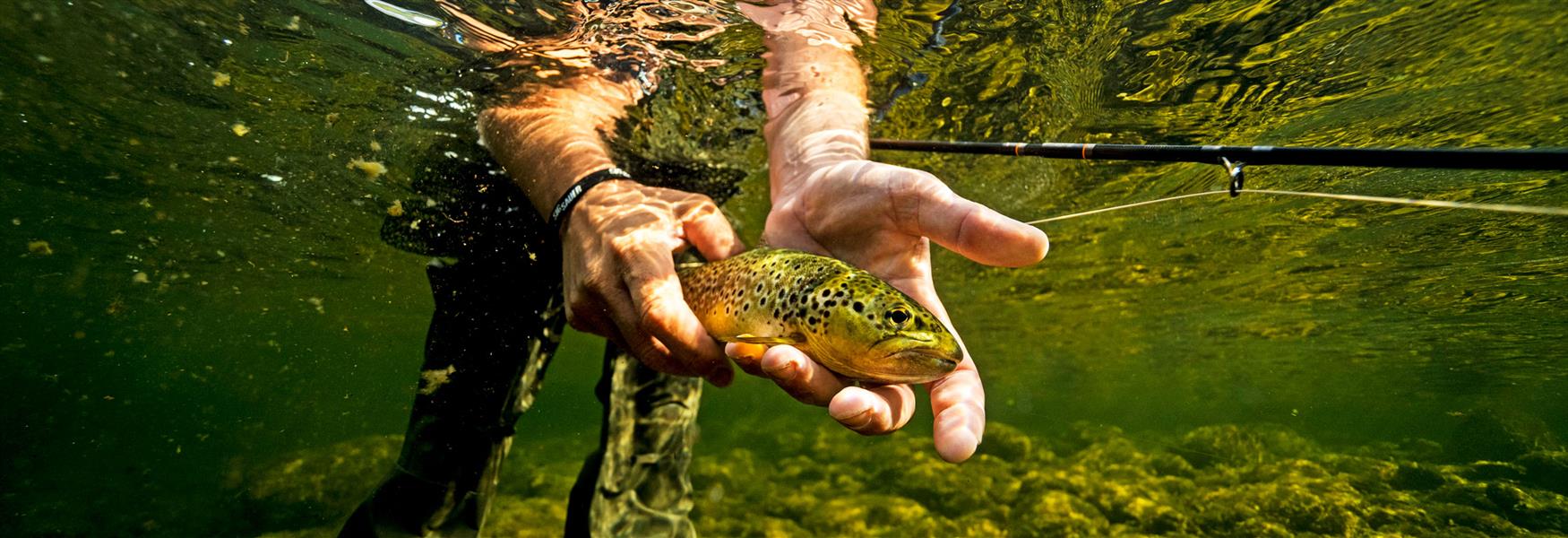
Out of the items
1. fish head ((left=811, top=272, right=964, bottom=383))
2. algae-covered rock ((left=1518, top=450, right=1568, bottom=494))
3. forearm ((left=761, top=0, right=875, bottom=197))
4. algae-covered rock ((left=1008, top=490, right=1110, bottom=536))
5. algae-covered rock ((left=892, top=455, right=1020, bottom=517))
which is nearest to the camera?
fish head ((left=811, top=272, right=964, bottom=383))

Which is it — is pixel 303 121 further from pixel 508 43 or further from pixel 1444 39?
pixel 1444 39

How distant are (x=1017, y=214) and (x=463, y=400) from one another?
8920 mm

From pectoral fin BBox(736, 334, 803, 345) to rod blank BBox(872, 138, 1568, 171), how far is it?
1.44m

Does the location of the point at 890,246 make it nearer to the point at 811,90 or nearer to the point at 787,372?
the point at 787,372

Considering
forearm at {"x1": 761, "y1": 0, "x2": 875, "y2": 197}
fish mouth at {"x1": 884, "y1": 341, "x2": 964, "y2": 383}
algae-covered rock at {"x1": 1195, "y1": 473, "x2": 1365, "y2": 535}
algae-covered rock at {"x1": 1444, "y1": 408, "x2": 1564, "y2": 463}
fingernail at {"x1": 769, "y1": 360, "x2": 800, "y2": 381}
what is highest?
forearm at {"x1": 761, "y1": 0, "x2": 875, "y2": 197}

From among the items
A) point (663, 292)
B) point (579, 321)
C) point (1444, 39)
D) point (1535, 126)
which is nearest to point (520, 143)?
point (579, 321)

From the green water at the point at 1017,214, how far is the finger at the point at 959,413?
10.3ft

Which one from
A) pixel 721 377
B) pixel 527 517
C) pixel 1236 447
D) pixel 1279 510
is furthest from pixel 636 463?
pixel 1236 447

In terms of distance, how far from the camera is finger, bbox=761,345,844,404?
2.14 metres

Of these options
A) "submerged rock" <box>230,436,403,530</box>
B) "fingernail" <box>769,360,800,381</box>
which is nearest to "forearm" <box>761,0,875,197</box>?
"fingernail" <box>769,360,800,381</box>

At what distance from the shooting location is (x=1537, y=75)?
4922 millimetres

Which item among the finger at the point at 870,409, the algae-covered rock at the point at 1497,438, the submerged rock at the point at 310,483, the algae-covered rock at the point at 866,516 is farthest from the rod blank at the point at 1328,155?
the algae-covered rock at the point at 1497,438

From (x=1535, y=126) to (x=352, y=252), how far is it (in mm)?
19173

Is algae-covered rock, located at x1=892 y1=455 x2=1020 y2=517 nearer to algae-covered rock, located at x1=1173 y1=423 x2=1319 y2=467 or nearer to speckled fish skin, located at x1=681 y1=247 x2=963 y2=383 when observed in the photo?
algae-covered rock, located at x1=1173 y1=423 x2=1319 y2=467
